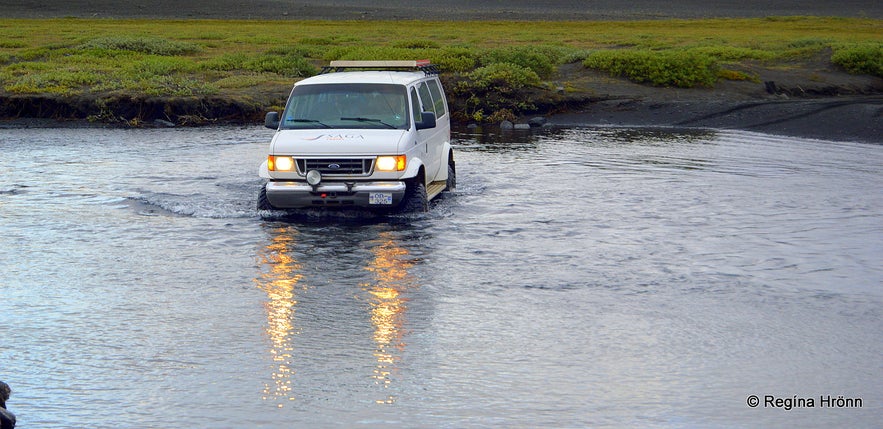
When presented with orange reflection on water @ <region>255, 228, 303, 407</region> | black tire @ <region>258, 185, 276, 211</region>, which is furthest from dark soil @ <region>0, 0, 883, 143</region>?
orange reflection on water @ <region>255, 228, 303, 407</region>

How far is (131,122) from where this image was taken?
29.0 metres

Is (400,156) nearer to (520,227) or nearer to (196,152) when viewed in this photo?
(520,227)

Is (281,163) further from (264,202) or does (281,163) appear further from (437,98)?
(437,98)

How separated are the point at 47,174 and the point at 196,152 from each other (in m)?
4.02

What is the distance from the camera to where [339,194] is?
14.2 meters

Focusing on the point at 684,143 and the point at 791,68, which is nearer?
the point at 684,143

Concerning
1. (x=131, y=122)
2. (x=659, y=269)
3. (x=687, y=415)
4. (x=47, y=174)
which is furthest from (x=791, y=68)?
(x=687, y=415)

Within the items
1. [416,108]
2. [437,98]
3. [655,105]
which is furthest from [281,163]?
[655,105]

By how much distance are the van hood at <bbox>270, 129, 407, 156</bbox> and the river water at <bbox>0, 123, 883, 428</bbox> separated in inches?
36.9

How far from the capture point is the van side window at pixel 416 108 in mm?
15180

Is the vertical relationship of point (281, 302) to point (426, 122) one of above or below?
below

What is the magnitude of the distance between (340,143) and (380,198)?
2.74 ft

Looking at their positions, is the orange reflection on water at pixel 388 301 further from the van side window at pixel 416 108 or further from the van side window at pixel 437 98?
the van side window at pixel 437 98

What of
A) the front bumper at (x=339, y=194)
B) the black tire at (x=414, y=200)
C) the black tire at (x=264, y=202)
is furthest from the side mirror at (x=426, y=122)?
the black tire at (x=264, y=202)
